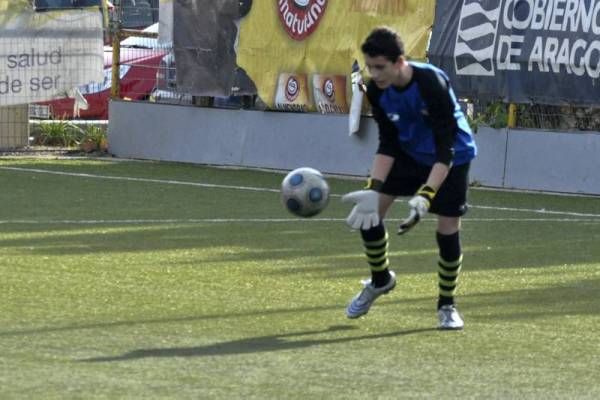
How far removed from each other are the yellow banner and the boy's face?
10.4 m

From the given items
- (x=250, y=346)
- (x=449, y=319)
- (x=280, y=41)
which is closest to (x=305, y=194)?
(x=449, y=319)

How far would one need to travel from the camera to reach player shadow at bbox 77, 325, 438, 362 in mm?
8047

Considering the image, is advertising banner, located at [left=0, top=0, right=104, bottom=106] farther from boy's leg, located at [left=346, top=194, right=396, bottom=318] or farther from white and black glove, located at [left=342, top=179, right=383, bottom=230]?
white and black glove, located at [left=342, top=179, right=383, bottom=230]

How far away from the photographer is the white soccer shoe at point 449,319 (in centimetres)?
910

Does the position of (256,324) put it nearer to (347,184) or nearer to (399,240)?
(399,240)

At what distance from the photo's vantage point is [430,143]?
9.20 m

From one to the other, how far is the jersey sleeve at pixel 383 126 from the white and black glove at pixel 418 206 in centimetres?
50

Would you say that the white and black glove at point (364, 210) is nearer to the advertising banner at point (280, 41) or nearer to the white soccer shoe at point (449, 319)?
the white soccer shoe at point (449, 319)

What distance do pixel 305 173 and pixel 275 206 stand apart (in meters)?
6.10

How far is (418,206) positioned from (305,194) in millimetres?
1351

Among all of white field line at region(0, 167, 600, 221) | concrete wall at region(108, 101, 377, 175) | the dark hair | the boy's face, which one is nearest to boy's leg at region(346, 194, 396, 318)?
the boy's face

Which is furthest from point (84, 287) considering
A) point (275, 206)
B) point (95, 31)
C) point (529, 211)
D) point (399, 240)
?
point (95, 31)

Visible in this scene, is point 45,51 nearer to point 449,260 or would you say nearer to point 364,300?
point 364,300

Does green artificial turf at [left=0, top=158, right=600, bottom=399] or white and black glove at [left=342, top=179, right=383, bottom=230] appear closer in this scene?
green artificial turf at [left=0, top=158, right=600, bottom=399]
